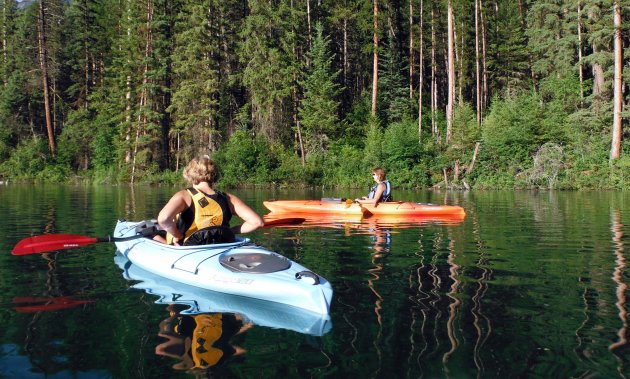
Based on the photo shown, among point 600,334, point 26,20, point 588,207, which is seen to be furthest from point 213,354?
point 26,20

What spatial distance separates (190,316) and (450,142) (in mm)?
26707

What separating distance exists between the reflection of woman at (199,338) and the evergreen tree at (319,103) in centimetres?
2873

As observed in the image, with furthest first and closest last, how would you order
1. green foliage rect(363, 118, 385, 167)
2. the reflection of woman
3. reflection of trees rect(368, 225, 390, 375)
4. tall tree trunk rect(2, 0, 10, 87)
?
tall tree trunk rect(2, 0, 10, 87)
green foliage rect(363, 118, 385, 167)
reflection of trees rect(368, 225, 390, 375)
the reflection of woman

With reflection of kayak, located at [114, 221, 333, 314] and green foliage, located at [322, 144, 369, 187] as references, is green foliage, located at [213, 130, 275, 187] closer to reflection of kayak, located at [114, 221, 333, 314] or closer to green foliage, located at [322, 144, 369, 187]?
green foliage, located at [322, 144, 369, 187]

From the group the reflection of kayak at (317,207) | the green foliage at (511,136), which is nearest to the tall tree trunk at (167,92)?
the green foliage at (511,136)

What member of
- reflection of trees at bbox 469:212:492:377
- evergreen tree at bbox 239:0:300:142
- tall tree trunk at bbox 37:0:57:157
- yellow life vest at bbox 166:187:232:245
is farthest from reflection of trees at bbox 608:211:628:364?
tall tree trunk at bbox 37:0:57:157

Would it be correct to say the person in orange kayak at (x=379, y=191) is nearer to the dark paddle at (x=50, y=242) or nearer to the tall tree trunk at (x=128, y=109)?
the dark paddle at (x=50, y=242)

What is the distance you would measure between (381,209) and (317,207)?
1717mm

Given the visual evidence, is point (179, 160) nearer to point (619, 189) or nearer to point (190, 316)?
point (619, 189)

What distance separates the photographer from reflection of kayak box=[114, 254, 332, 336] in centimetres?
462

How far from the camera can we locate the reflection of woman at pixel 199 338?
3.75 metres

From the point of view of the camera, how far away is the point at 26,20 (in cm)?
4641

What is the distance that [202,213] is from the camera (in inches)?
241

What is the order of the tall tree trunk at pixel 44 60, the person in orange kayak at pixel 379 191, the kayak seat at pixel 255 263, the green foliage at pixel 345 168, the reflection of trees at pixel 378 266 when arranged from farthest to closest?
the tall tree trunk at pixel 44 60 < the green foliage at pixel 345 168 < the person in orange kayak at pixel 379 191 < the kayak seat at pixel 255 263 < the reflection of trees at pixel 378 266
